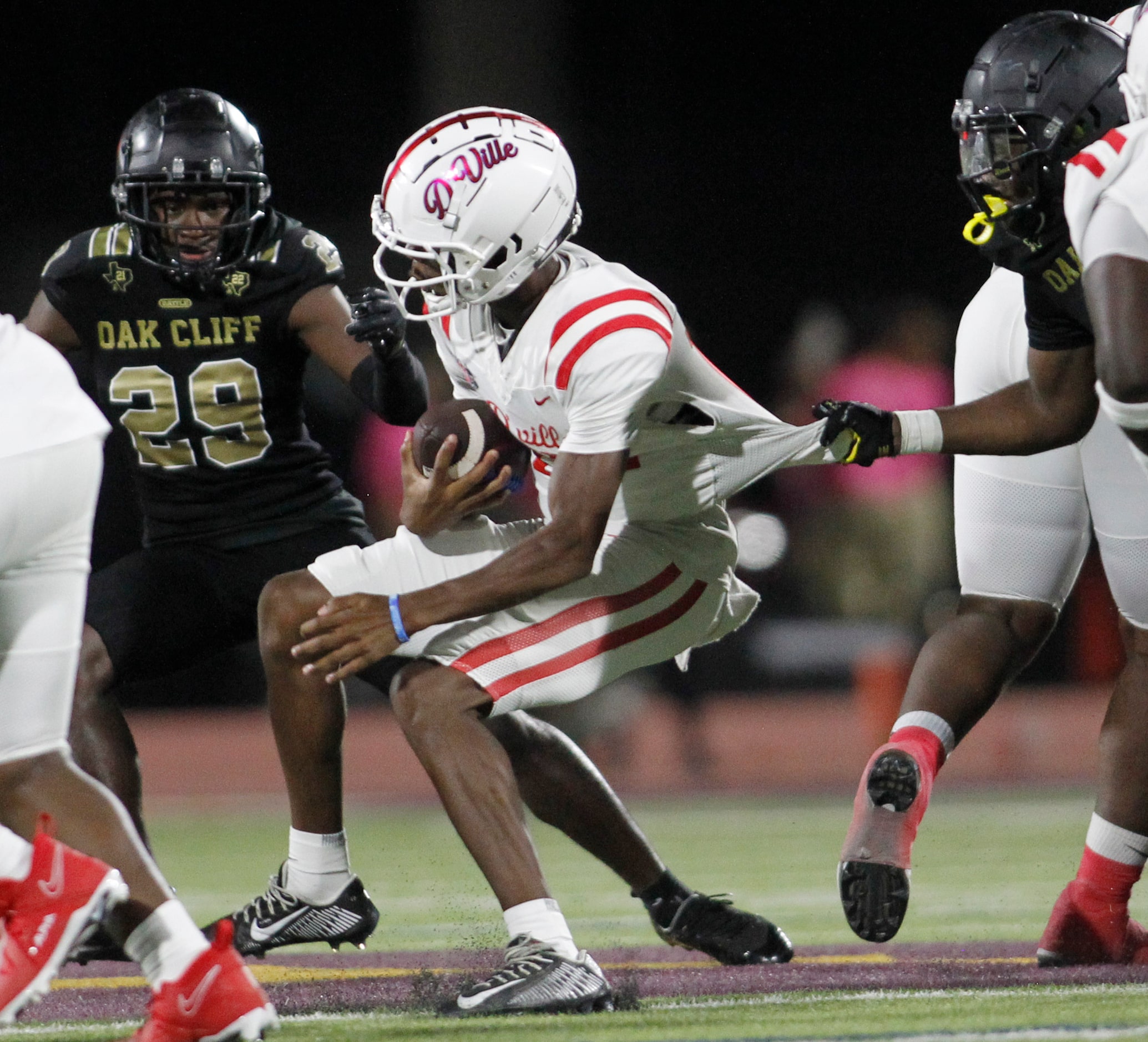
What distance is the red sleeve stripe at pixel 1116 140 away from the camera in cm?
283

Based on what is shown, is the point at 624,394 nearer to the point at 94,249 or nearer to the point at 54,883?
the point at 54,883

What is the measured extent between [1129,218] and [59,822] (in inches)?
70.7

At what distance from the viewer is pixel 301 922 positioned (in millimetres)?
3846

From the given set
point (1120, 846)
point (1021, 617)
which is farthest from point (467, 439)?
point (1120, 846)

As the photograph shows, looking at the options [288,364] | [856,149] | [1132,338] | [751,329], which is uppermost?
[1132,338]

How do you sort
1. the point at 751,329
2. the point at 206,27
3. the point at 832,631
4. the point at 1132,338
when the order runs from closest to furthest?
the point at 1132,338 < the point at 832,631 < the point at 751,329 < the point at 206,27

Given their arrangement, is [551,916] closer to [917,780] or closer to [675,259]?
[917,780]

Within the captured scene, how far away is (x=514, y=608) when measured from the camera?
3.54 metres

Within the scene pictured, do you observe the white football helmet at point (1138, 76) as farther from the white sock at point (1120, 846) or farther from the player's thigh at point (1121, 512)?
the white sock at point (1120, 846)

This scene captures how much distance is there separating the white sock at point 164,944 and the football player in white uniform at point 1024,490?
52.5 inches

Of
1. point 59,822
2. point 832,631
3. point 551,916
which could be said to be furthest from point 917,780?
point 832,631

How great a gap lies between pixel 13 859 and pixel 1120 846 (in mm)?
2174

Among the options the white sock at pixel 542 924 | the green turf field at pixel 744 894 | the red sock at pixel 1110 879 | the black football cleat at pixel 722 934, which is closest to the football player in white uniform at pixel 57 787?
the green turf field at pixel 744 894

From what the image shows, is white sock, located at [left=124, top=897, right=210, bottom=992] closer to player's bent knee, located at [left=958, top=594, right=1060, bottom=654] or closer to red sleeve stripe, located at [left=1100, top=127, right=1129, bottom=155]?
red sleeve stripe, located at [left=1100, top=127, right=1129, bottom=155]
